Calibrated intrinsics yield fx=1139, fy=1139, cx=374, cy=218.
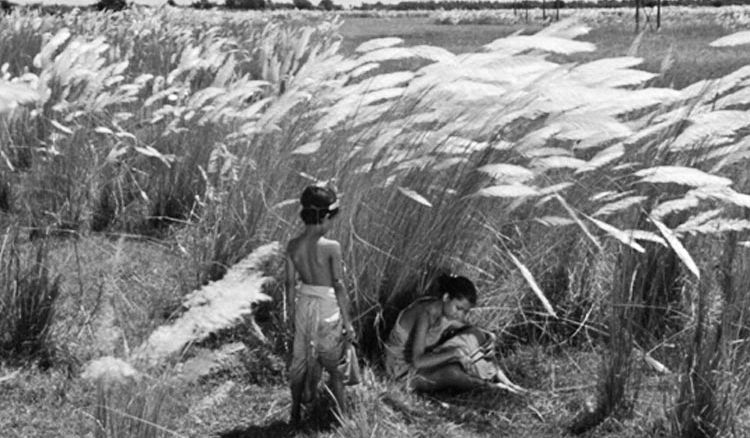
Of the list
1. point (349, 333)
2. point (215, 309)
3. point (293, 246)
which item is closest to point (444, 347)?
point (349, 333)

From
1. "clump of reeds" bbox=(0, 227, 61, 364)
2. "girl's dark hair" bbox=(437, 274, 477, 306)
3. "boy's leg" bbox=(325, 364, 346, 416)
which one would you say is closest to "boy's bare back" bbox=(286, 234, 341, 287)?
"boy's leg" bbox=(325, 364, 346, 416)

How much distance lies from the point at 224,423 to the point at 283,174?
1081 millimetres

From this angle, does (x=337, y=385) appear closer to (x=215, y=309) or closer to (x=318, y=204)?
(x=318, y=204)

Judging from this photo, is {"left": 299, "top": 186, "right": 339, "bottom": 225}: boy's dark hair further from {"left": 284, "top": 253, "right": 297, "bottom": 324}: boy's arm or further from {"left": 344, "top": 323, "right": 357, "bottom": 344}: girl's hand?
{"left": 344, "top": 323, "right": 357, "bottom": 344}: girl's hand

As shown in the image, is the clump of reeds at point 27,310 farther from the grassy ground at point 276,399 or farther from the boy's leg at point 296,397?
the boy's leg at point 296,397

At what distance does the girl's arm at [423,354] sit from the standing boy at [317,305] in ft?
1.14

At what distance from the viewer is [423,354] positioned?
127 inches

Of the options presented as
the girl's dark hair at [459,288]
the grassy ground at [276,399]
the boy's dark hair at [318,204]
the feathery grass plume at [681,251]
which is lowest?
the grassy ground at [276,399]

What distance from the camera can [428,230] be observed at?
336cm

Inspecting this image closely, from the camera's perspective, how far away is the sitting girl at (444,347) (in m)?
3.21

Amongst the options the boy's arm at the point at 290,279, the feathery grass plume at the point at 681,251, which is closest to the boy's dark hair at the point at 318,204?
the boy's arm at the point at 290,279

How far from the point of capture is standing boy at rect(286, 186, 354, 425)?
288 cm

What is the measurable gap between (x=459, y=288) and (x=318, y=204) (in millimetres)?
548

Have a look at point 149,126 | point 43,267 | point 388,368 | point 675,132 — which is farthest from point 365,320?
point 149,126
